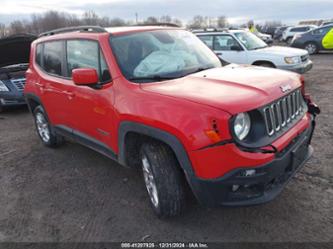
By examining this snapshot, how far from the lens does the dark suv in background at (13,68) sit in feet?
26.5

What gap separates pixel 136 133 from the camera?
10.4ft

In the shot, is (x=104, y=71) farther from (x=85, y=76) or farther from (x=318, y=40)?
(x=318, y=40)

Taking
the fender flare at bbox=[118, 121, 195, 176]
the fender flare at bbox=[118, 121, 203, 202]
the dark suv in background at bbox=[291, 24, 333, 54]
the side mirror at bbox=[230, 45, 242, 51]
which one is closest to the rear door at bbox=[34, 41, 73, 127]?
the fender flare at bbox=[118, 121, 195, 176]

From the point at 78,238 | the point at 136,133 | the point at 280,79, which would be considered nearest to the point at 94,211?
the point at 78,238

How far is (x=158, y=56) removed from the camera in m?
3.60

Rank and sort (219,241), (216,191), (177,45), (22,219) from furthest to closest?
1. (177,45)
2. (22,219)
3. (219,241)
4. (216,191)

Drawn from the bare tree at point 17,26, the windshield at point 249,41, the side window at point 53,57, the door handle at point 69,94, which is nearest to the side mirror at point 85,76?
the door handle at point 69,94

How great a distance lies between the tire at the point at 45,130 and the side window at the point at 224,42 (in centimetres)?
626

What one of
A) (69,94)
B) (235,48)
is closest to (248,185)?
(69,94)

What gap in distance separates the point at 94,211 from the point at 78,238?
451 mm

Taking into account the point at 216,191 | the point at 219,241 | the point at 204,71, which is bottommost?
the point at 219,241

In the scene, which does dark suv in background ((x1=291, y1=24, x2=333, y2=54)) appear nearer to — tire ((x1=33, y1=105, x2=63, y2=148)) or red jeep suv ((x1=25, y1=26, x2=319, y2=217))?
red jeep suv ((x1=25, y1=26, x2=319, y2=217))

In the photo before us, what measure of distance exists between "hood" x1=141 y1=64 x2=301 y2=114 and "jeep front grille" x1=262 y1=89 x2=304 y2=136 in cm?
8

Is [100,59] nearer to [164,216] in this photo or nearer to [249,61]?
[164,216]
